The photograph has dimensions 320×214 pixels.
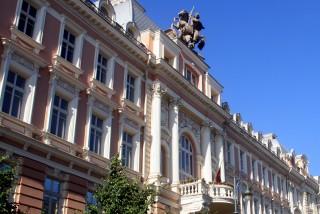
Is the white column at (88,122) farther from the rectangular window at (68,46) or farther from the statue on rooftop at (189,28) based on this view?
the statue on rooftop at (189,28)

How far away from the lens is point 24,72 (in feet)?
72.3

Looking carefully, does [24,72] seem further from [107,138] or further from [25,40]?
[107,138]

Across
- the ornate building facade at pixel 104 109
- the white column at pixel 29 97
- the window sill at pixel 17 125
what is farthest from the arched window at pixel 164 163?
the white column at pixel 29 97

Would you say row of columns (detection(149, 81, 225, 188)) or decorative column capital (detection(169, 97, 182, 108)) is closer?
row of columns (detection(149, 81, 225, 188))

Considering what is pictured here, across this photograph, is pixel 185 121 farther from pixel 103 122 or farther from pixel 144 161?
pixel 103 122

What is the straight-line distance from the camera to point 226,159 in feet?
131

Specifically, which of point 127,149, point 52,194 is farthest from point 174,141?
point 52,194

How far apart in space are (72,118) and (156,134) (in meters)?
6.95

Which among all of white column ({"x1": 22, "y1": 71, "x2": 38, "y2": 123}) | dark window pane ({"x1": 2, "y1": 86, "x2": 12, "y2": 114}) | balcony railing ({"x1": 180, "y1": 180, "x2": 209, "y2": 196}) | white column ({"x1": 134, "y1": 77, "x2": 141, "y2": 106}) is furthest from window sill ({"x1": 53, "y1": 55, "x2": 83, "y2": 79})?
balcony railing ({"x1": 180, "y1": 180, "x2": 209, "y2": 196})

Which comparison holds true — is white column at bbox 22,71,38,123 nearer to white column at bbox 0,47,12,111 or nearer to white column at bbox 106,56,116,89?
white column at bbox 0,47,12,111

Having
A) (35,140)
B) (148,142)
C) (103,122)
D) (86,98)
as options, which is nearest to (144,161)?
(148,142)

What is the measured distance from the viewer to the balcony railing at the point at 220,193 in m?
30.4

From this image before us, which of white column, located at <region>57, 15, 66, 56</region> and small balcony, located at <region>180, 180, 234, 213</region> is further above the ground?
white column, located at <region>57, 15, 66, 56</region>

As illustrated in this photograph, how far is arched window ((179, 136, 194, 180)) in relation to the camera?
107ft
